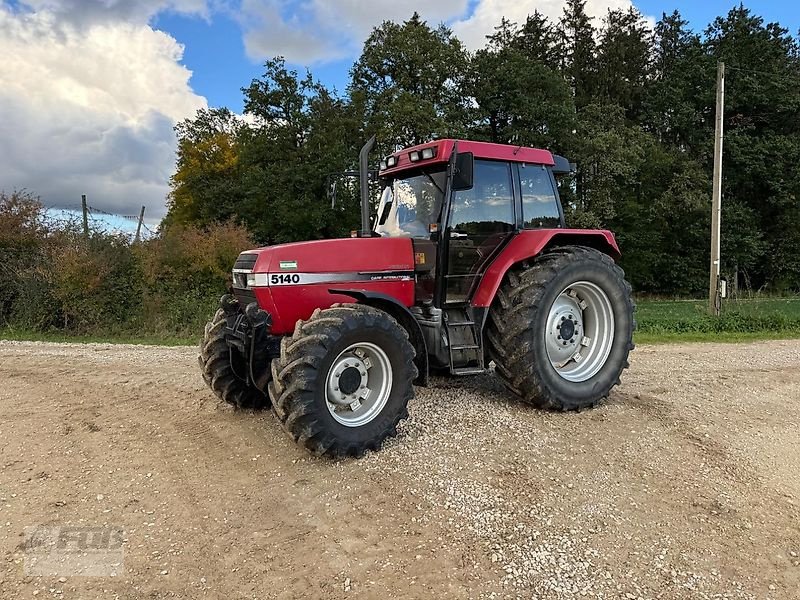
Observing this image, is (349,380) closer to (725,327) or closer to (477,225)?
(477,225)

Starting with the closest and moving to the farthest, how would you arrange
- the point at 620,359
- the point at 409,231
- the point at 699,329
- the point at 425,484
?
the point at 425,484 → the point at 409,231 → the point at 620,359 → the point at 699,329

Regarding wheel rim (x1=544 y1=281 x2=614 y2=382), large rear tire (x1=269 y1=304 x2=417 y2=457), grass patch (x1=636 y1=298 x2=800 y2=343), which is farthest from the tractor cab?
grass patch (x1=636 y1=298 x2=800 y2=343)

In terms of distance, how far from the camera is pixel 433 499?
3580 mm

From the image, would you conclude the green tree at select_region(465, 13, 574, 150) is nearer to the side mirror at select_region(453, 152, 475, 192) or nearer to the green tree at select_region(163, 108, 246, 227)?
the green tree at select_region(163, 108, 246, 227)

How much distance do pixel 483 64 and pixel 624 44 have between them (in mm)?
10959

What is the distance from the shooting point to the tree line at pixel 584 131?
23.6 metres

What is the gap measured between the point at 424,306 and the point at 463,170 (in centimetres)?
121

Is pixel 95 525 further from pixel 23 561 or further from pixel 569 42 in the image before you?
pixel 569 42

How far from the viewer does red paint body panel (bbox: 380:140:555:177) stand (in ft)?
16.0

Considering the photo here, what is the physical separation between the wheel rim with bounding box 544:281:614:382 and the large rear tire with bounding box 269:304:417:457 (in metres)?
1.87

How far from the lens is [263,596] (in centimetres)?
273

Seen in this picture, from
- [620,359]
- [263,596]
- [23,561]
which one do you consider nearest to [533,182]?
[620,359]

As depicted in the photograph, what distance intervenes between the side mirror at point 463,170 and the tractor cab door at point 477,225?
1.05ft

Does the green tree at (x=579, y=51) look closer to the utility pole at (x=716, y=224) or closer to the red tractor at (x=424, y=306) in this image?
the utility pole at (x=716, y=224)
